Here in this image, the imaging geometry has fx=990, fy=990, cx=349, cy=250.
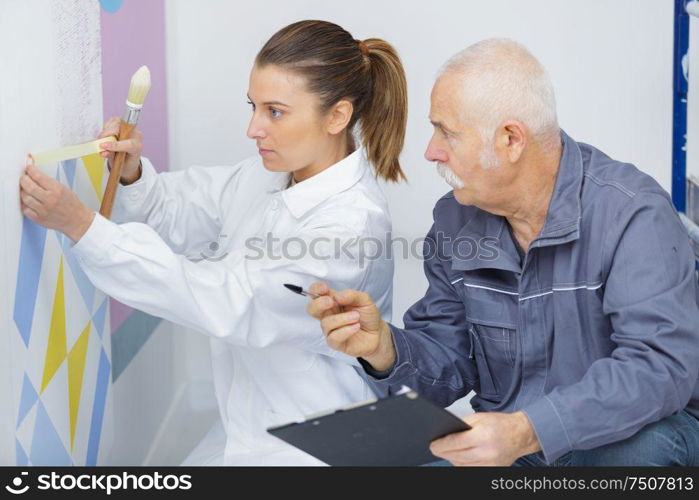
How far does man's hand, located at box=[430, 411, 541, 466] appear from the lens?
135 cm

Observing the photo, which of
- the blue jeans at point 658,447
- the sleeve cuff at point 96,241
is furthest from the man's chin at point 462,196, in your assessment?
the sleeve cuff at point 96,241

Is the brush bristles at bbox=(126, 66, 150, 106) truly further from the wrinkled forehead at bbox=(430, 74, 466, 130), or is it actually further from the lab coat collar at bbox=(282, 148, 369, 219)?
the wrinkled forehead at bbox=(430, 74, 466, 130)

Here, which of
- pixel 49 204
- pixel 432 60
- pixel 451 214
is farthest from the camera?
pixel 432 60

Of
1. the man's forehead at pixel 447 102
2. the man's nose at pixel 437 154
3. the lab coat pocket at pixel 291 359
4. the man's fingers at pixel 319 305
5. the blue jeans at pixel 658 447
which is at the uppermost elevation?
the man's forehead at pixel 447 102

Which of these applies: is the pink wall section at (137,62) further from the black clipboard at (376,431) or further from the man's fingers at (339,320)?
the black clipboard at (376,431)

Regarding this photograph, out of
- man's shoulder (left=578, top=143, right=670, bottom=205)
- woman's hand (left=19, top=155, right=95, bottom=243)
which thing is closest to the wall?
woman's hand (left=19, top=155, right=95, bottom=243)

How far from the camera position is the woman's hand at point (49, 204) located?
143cm

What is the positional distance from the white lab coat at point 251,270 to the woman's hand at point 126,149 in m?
0.02

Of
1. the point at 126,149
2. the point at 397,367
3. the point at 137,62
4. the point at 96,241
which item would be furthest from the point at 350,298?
the point at 137,62

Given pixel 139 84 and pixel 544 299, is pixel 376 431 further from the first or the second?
pixel 139 84

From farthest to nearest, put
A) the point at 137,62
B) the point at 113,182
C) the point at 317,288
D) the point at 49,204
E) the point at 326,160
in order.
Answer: the point at 137,62 → the point at 326,160 → the point at 113,182 → the point at 317,288 → the point at 49,204

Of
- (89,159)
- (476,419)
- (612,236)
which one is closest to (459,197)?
(612,236)

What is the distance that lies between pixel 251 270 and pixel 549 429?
0.54m

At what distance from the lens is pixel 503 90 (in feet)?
5.02
